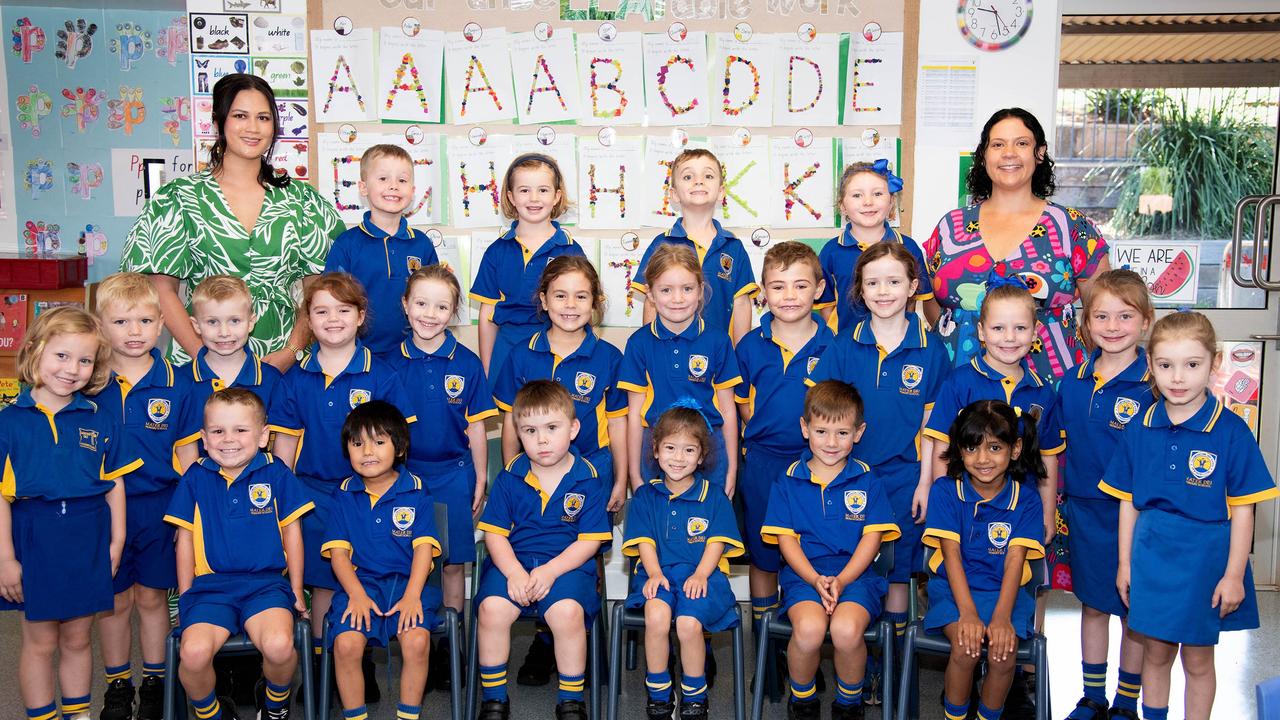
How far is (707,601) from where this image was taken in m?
2.75

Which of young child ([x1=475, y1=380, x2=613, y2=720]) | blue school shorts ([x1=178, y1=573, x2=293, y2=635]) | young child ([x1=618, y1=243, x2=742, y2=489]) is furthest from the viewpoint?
young child ([x1=618, y1=243, x2=742, y2=489])

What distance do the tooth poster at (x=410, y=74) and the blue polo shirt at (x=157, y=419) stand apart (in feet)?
4.43

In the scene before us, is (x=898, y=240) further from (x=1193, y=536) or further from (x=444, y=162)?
(x=444, y=162)

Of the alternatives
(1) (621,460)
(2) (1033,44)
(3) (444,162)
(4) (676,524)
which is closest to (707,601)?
(4) (676,524)

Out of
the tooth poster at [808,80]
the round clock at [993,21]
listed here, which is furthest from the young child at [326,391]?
the round clock at [993,21]

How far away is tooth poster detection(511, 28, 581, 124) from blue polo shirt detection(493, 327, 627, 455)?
3.54 ft

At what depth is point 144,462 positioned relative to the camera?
2.87 meters

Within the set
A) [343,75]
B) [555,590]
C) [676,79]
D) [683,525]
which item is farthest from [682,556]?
[343,75]

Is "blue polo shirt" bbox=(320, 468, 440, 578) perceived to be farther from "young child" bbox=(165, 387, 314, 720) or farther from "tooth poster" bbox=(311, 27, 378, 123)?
"tooth poster" bbox=(311, 27, 378, 123)

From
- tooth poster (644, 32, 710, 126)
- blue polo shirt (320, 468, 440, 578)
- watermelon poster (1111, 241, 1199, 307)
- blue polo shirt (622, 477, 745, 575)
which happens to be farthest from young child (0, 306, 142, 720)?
watermelon poster (1111, 241, 1199, 307)

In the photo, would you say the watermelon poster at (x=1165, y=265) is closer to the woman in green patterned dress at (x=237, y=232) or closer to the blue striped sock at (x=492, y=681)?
the blue striped sock at (x=492, y=681)

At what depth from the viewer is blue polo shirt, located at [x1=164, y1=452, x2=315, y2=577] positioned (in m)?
2.75

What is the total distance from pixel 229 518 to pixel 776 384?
1.50 metres

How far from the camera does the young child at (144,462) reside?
2.85 m
